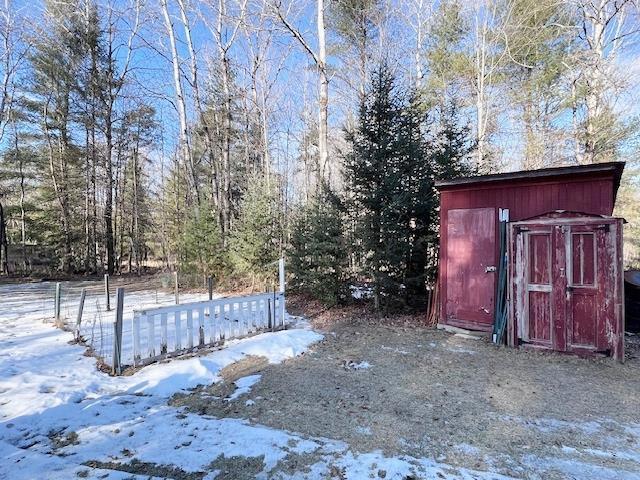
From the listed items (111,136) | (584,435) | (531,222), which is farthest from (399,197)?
(111,136)

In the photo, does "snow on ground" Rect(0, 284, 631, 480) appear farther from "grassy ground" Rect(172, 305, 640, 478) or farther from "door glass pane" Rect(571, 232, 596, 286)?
"door glass pane" Rect(571, 232, 596, 286)

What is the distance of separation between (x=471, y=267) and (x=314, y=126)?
1413 centimetres

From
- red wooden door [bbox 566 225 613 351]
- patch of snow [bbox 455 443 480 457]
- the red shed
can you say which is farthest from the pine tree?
patch of snow [bbox 455 443 480 457]

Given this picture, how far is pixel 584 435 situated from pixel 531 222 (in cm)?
335

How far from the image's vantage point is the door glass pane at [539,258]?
17.9 feet

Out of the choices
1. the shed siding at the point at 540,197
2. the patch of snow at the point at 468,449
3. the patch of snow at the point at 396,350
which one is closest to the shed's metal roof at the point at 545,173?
the shed siding at the point at 540,197

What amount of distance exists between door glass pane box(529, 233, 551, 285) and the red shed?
0.01 metres

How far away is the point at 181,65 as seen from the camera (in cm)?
1566

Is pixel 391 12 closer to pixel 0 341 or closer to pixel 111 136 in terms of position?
pixel 111 136

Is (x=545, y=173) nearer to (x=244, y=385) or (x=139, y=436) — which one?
(x=244, y=385)

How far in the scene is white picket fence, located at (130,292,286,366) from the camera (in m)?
4.59

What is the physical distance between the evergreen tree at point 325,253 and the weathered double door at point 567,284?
12.3 feet

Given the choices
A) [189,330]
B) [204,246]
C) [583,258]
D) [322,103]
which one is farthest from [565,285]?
[204,246]

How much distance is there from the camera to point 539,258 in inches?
217
